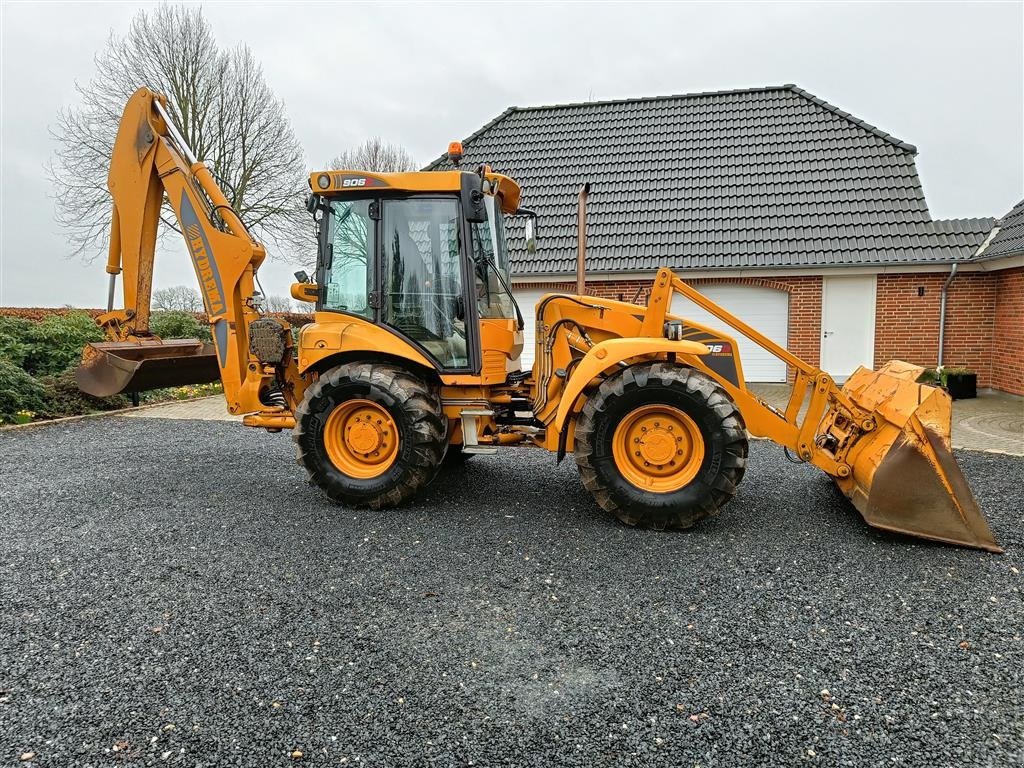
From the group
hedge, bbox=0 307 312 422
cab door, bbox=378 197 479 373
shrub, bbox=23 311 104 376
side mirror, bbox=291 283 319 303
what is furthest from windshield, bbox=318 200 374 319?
shrub, bbox=23 311 104 376

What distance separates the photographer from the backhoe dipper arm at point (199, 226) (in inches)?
204

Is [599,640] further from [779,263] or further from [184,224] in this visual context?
[779,263]

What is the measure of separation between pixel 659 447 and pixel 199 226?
4.06 meters

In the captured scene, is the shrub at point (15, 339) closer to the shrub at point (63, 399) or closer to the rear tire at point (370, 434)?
the shrub at point (63, 399)

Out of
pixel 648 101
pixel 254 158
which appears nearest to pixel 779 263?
pixel 648 101

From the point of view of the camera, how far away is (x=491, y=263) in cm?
471

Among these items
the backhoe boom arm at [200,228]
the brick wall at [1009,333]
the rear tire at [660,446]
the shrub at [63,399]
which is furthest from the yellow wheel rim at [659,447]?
the brick wall at [1009,333]

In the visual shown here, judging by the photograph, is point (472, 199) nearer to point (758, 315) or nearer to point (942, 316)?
point (758, 315)

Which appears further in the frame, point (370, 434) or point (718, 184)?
point (718, 184)

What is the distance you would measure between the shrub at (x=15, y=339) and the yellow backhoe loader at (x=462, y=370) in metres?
4.59

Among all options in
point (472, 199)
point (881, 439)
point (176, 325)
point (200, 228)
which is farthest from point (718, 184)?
point (176, 325)

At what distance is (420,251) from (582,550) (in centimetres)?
238

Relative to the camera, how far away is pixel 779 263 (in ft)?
35.2

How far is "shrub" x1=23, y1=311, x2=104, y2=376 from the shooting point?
915cm
